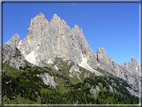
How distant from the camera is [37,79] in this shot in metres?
165

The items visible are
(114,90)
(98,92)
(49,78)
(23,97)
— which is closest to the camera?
(23,97)

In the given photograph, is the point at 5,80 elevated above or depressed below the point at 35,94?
above

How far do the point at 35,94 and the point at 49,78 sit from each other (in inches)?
2520

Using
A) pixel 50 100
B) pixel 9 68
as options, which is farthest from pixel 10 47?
pixel 50 100

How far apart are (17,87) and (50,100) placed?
29016 mm

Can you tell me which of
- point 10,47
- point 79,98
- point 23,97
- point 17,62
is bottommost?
point 79,98

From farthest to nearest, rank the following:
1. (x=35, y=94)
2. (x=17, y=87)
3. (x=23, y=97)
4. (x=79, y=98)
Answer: (x=79, y=98)
(x=35, y=94)
(x=17, y=87)
(x=23, y=97)

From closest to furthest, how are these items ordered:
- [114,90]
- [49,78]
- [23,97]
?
[23,97]
[114,90]
[49,78]

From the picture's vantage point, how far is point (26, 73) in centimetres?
17038

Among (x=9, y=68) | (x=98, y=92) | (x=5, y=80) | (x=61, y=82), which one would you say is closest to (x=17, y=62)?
(x=9, y=68)

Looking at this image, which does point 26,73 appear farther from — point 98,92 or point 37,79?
point 98,92

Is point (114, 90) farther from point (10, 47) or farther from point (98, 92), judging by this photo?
point (10, 47)

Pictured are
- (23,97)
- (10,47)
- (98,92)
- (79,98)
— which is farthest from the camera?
(10,47)

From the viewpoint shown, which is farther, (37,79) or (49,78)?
(49,78)
